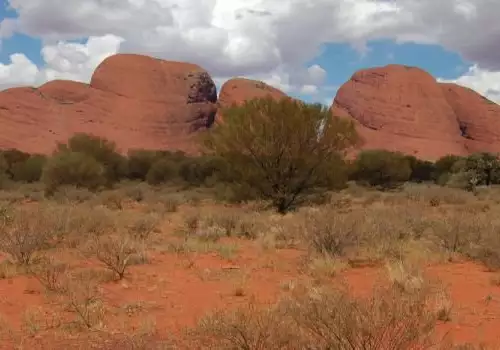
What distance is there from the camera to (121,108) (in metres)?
71.4

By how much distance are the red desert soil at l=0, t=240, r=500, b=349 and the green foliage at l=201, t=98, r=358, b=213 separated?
10.1 m

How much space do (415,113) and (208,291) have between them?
7506 cm

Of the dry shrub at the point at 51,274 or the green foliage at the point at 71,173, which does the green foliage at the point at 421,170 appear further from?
the dry shrub at the point at 51,274

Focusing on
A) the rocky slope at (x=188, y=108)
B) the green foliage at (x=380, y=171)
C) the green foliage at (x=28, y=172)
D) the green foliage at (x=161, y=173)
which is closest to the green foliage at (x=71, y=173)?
the green foliage at (x=161, y=173)

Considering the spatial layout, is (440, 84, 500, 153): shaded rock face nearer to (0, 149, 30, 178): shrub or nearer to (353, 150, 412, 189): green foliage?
(353, 150, 412, 189): green foliage

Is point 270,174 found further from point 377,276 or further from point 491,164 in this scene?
point 491,164

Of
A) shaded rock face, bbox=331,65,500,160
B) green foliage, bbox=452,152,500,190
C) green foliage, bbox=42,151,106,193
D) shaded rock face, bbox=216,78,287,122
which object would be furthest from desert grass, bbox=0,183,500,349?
shaded rock face, bbox=331,65,500,160

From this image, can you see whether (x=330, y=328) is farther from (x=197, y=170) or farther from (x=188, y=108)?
(x=188, y=108)

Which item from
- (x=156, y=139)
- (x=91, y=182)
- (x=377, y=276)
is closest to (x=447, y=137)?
(x=156, y=139)

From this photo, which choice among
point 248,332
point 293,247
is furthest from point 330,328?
point 293,247

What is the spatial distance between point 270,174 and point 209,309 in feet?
47.5

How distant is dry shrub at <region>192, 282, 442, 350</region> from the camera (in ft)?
12.8

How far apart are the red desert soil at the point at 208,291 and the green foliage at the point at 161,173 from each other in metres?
32.6

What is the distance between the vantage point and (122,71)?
7525cm
